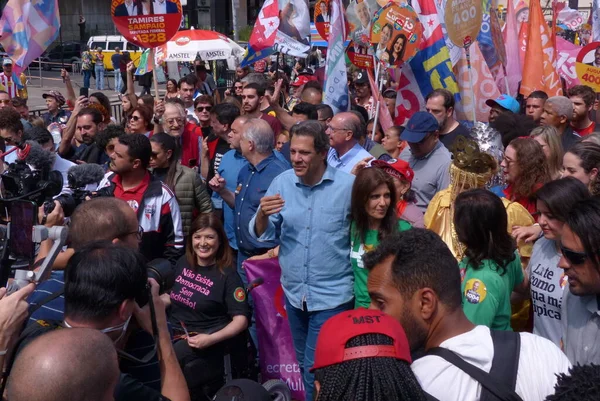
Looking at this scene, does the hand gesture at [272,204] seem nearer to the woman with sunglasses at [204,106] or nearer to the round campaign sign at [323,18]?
the woman with sunglasses at [204,106]

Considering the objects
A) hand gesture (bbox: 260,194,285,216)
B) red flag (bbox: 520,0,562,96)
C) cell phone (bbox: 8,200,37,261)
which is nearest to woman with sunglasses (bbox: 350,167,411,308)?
hand gesture (bbox: 260,194,285,216)

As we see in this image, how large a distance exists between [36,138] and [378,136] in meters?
3.84

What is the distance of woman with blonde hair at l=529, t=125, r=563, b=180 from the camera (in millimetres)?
5168

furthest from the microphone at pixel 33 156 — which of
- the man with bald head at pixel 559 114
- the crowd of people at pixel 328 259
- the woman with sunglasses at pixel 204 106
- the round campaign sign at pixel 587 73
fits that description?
the round campaign sign at pixel 587 73

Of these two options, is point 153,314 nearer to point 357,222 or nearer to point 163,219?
point 357,222

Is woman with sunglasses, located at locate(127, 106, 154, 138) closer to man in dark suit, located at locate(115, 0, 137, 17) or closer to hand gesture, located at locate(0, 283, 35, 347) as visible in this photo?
man in dark suit, located at locate(115, 0, 137, 17)

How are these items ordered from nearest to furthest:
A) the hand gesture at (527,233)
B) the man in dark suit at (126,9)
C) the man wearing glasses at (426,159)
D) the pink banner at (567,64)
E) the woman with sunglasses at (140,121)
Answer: the hand gesture at (527,233), the man wearing glasses at (426,159), the woman with sunglasses at (140,121), the man in dark suit at (126,9), the pink banner at (567,64)

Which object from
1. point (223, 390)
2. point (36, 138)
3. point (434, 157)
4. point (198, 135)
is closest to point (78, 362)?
point (223, 390)

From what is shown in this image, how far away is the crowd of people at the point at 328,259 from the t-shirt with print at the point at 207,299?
11 mm

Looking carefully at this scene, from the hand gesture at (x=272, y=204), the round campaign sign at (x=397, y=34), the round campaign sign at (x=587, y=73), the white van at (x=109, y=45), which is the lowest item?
the white van at (x=109, y=45)

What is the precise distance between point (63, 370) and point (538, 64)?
8.70 metres

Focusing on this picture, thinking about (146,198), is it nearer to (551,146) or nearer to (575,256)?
(551,146)

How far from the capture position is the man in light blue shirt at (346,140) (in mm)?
6023

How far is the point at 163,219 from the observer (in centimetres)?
524
